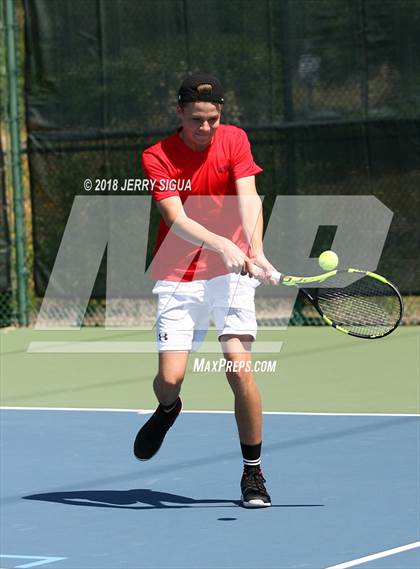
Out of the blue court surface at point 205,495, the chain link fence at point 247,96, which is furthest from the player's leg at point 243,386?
the chain link fence at point 247,96

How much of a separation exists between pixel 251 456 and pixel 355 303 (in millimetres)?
1001

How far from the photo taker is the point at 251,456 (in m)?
5.98

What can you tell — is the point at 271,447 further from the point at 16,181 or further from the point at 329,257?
the point at 16,181

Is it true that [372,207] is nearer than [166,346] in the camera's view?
No

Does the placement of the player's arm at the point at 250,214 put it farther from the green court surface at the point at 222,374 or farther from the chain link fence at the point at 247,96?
the chain link fence at the point at 247,96

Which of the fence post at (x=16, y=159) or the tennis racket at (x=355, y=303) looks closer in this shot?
the tennis racket at (x=355, y=303)

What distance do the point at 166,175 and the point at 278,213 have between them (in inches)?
255

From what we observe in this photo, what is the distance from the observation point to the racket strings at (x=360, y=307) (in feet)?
20.7

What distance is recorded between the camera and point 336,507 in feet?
19.1

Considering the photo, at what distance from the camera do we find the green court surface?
8805 mm

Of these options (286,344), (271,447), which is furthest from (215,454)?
(286,344)

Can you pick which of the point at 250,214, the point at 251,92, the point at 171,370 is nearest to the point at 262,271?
the point at 250,214

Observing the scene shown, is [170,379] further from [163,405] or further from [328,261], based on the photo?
[328,261]

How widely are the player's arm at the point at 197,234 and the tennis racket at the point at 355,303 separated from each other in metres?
0.48
